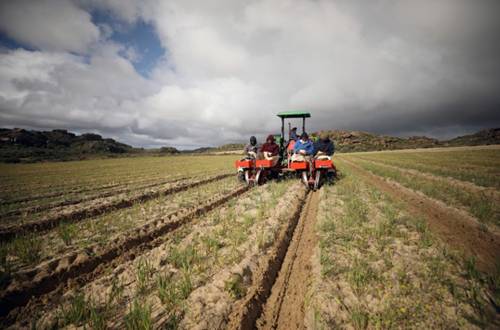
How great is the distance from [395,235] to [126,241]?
5.59 m

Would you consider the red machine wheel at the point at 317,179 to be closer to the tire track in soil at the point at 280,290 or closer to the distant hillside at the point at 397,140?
the tire track in soil at the point at 280,290

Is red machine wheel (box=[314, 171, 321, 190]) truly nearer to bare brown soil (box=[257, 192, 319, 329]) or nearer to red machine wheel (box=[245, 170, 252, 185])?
red machine wheel (box=[245, 170, 252, 185])

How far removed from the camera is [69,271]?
3.51m

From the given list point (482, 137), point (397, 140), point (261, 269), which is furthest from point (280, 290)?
point (482, 137)

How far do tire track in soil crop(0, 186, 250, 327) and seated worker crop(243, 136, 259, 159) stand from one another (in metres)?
5.46

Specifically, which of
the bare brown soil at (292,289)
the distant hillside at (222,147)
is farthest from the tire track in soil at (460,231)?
the distant hillside at (222,147)

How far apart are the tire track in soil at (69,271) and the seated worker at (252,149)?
5.46 metres

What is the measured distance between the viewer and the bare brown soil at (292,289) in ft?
8.05

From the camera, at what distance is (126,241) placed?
4.49 metres

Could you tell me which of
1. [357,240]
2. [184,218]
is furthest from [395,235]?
[184,218]

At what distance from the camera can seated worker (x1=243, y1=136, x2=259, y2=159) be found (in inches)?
396

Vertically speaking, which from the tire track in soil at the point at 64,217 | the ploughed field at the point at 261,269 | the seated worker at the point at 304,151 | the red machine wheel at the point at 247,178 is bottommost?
the tire track in soil at the point at 64,217

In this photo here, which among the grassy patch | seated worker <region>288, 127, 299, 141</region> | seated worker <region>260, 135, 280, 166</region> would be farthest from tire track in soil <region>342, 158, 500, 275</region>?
seated worker <region>288, 127, 299, 141</region>

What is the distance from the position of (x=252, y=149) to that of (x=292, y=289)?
25.3 ft
